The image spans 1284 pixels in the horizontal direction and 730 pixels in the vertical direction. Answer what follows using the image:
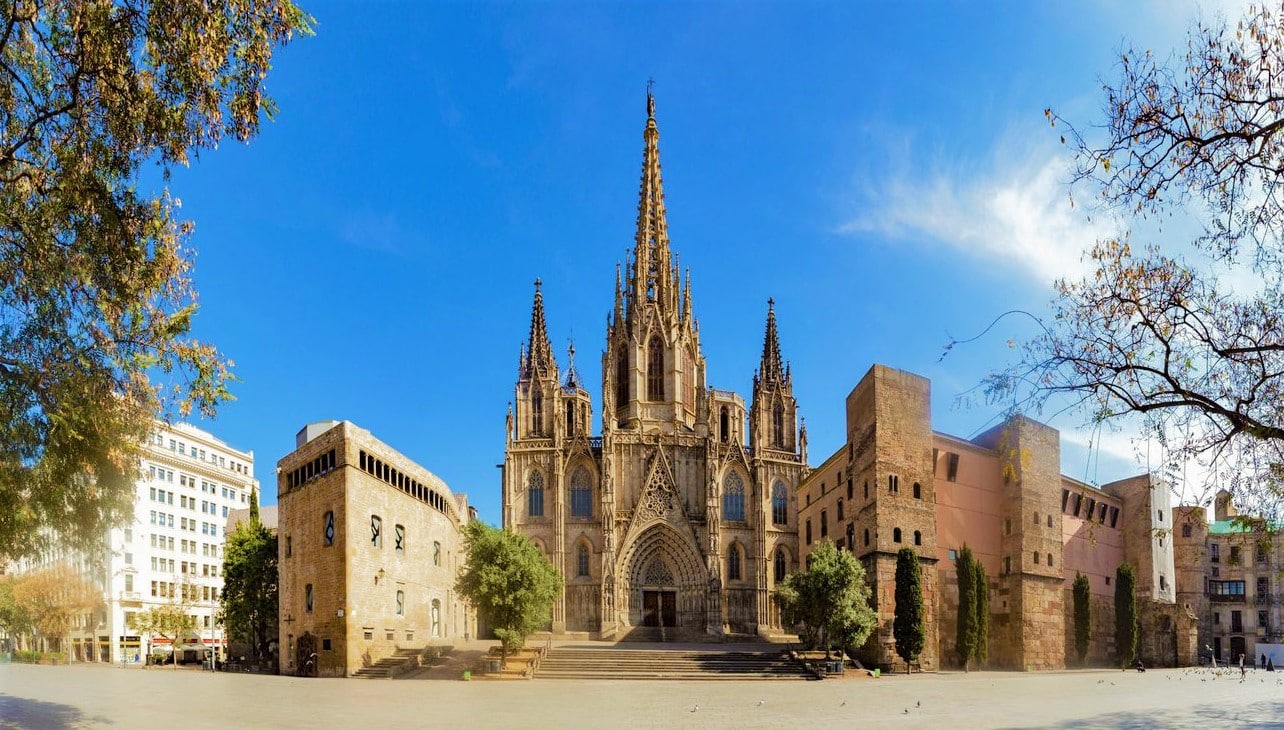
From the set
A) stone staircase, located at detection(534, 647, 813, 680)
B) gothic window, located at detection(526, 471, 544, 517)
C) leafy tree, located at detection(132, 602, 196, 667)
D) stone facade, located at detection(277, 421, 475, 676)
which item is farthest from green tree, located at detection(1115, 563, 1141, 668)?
leafy tree, located at detection(132, 602, 196, 667)

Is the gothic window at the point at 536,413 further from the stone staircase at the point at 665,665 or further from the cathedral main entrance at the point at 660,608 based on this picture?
the stone staircase at the point at 665,665

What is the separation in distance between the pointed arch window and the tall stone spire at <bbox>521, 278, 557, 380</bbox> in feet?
21.4

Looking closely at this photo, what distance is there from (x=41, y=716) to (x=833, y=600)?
2716 centimetres

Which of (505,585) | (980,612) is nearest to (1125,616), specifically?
(980,612)

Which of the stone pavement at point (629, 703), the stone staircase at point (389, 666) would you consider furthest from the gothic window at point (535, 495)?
the stone pavement at point (629, 703)

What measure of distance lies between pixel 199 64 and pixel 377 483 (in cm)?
3073

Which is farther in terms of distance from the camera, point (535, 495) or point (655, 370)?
point (655, 370)

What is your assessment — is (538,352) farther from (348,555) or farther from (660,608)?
(348,555)

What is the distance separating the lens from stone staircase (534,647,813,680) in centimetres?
3781

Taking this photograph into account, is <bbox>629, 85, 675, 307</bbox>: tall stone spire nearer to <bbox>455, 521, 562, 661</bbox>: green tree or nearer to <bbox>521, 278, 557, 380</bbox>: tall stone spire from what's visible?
<bbox>521, 278, 557, 380</bbox>: tall stone spire

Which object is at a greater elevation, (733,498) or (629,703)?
(733,498)

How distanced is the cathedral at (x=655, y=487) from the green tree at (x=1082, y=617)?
18668 millimetres

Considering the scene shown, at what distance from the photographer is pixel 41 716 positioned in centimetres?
2108

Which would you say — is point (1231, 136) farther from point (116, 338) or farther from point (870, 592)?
point (870, 592)
